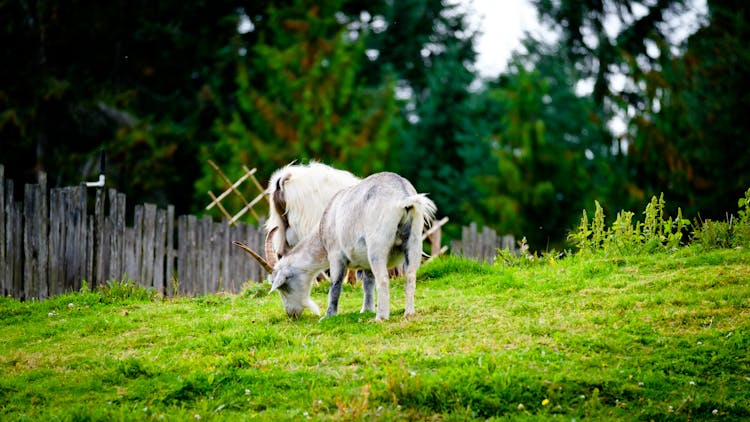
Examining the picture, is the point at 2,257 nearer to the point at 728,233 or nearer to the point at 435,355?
the point at 435,355

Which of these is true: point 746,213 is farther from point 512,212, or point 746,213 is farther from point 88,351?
point 512,212

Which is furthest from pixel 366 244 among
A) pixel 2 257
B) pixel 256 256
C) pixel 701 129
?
pixel 701 129

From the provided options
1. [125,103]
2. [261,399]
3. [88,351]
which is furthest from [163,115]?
[261,399]

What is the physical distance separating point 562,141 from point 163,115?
12.1 m

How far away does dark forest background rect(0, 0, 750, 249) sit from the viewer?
75.0 feet

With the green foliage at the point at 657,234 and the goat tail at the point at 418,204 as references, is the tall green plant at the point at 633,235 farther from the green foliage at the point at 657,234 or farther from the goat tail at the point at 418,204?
the goat tail at the point at 418,204

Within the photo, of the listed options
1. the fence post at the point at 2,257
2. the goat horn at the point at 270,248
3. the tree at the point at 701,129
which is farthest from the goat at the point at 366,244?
the tree at the point at 701,129

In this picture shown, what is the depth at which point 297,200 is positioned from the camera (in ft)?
35.9

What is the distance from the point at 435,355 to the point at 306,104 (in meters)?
18.9

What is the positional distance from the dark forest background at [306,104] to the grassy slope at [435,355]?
32.8ft

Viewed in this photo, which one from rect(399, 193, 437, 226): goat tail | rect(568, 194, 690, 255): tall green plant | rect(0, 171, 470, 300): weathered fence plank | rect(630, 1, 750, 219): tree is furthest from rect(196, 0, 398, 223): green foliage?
rect(399, 193, 437, 226): goat tail

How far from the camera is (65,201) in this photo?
39.3 feet

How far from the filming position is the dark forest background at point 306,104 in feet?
75.0

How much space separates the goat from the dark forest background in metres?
10.7
